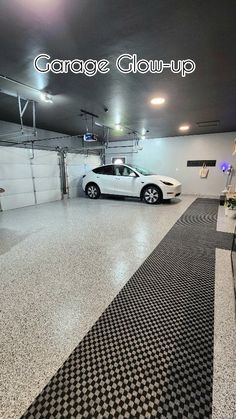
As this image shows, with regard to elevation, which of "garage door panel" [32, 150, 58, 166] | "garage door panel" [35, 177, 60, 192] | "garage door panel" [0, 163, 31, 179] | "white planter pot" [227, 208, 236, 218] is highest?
"garage door panel" [32, 150, 58, 166]

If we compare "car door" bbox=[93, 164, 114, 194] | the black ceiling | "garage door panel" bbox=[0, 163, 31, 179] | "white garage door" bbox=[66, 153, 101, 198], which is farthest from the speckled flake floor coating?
"white garage door" bbox=[66, 153, 101, 198]

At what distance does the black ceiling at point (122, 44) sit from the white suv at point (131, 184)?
258 cm

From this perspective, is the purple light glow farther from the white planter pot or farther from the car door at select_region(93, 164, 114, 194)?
the car door at select_region(93, 164, 114, 194)

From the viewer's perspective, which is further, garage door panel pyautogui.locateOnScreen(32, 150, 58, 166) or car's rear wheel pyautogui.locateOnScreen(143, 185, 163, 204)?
garage door panel pyautogui.locateOnScreen(32, 150, 58, 166)

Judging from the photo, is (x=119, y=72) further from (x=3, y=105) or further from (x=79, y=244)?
(x=3, y=105)

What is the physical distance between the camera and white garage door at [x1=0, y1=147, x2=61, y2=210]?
238 inches

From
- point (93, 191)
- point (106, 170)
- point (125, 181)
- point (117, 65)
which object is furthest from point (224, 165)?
point (117, 65)

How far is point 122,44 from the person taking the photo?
2166mm

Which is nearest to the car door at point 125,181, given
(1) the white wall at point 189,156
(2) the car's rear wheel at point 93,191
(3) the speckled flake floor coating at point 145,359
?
(2) the car's rear wheel at point 93,191

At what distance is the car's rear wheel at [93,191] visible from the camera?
25.3 ft

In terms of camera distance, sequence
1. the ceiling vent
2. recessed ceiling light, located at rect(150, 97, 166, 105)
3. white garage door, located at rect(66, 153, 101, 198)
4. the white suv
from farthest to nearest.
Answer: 1. white garage door, located at rect(66, 153, 101, 198)
2. the white suv
3. the ceiling vent
4. recessed ceiling light, located at rect(150, 97, 166, 105)

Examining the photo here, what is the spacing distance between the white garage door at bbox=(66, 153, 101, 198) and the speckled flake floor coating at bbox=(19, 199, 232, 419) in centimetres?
678

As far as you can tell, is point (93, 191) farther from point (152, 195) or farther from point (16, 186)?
point (16, 186)

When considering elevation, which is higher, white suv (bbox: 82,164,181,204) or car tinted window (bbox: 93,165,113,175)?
car tinted window (bbox: 93,165,113,175)
